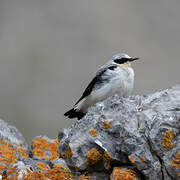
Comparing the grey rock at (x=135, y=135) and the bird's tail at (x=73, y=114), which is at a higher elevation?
the grey rock at (x=135, y=135)

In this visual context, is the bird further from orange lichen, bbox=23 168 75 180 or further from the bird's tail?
orange lichen, bbox=23 168 75 180

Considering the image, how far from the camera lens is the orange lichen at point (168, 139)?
19.0 feet

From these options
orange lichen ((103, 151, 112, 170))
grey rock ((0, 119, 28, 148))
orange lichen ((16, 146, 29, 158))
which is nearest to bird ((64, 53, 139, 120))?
grey rock ((0, 119, 28, 148))

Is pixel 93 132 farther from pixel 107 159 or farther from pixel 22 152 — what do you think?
pixel 22 152

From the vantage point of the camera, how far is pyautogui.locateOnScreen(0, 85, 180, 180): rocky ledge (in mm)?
5820

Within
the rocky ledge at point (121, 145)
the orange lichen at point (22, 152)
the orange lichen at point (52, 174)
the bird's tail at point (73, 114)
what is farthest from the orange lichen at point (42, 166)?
the bird's tail at point (73, 114)

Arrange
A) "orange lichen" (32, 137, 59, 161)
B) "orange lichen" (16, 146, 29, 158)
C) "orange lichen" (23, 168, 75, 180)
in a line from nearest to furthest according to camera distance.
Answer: "orange lichen" (23, 168, 75, 180)
"orange lichen" (16, 146, 29, 158)
"orange lichen" (32, 137, 59, 161)

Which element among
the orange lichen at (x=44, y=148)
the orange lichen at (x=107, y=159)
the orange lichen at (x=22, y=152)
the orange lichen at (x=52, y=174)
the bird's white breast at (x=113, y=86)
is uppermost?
the bird's white breast at (x=113, y=86)

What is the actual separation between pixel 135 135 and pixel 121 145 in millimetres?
221

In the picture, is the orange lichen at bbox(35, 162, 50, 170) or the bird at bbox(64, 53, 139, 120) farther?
the bird at bbox(64, 53, 139, 120)

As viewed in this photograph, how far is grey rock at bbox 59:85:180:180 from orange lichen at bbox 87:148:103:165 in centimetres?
3

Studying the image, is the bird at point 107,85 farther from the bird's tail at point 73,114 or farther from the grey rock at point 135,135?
the grey rock at point 135,135

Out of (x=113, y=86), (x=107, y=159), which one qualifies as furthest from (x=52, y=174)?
(x=113, y=86)

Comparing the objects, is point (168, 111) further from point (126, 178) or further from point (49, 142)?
point (49, 142)
